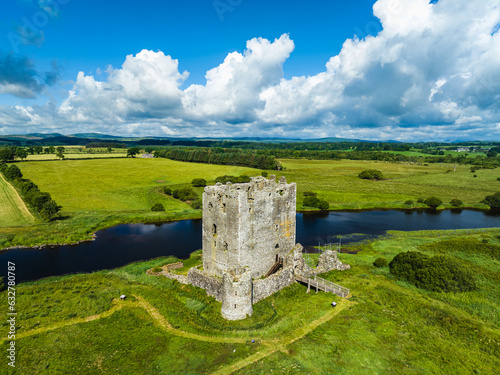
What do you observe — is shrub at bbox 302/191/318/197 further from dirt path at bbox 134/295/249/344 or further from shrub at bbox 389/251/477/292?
dirt path at bbox 134/295/249/344

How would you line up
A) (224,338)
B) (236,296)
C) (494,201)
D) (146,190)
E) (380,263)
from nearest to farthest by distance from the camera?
(224,338) → (236,296) → (380,263) → (494,201) → (146,190)

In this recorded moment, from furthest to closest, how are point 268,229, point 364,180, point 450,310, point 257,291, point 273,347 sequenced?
point 364,180, point 268,229, point 257,291, point 450,310, point 273,347

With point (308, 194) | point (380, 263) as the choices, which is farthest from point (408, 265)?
point (308, 194)

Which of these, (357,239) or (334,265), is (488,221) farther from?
(334,265)

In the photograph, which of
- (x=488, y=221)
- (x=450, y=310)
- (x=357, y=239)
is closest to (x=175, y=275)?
(x=450, y=310)

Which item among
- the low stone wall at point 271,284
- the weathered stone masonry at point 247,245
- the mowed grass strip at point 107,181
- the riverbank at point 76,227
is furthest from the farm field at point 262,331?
the mowed grass strip at point 107,181

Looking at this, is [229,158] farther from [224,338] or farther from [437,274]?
[224,338]
